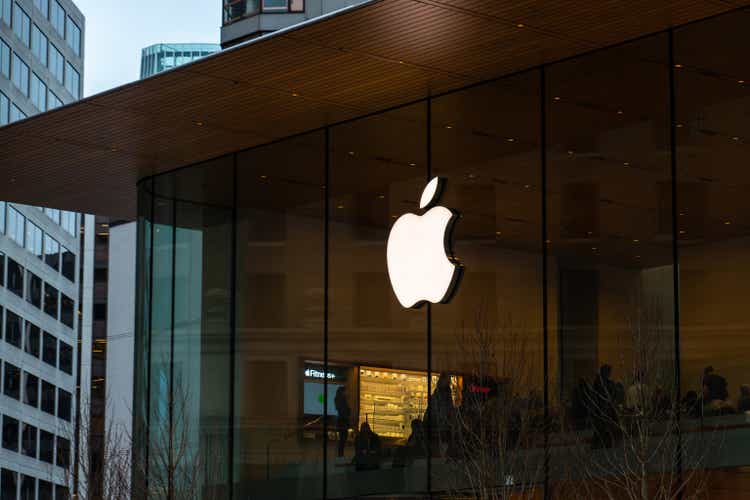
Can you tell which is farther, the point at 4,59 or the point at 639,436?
the point at 4,59

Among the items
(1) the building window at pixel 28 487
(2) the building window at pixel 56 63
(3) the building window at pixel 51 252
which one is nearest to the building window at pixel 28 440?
(1) the building window at pixel 28 487

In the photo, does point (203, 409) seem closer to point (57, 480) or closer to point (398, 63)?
point (398, 63)

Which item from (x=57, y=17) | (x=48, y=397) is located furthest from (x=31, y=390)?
(x=57, y=17)

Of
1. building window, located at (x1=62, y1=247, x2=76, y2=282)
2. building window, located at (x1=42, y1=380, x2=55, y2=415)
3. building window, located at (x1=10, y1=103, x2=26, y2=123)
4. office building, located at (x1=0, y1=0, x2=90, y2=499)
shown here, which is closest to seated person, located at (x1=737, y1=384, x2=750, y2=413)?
office building, located at (x1=0, y1=0, x2=90, y2=499)

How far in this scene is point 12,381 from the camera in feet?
279

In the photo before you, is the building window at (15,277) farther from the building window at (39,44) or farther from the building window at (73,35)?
A: the building window at (73,35)

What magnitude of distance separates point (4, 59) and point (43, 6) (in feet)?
33.4

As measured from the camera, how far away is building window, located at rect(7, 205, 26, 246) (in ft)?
279

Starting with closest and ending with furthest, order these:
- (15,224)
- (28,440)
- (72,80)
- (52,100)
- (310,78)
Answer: (310,78) < (15,224) < (28,440) < (52,100) < (72,80)

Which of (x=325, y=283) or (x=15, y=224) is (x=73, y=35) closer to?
(x=15, y=224)

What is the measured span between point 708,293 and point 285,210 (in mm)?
9245

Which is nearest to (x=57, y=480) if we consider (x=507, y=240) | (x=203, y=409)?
(x=203, y=409)

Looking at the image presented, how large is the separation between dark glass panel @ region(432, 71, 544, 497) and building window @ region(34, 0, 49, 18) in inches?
2931

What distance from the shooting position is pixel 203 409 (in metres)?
27.7
